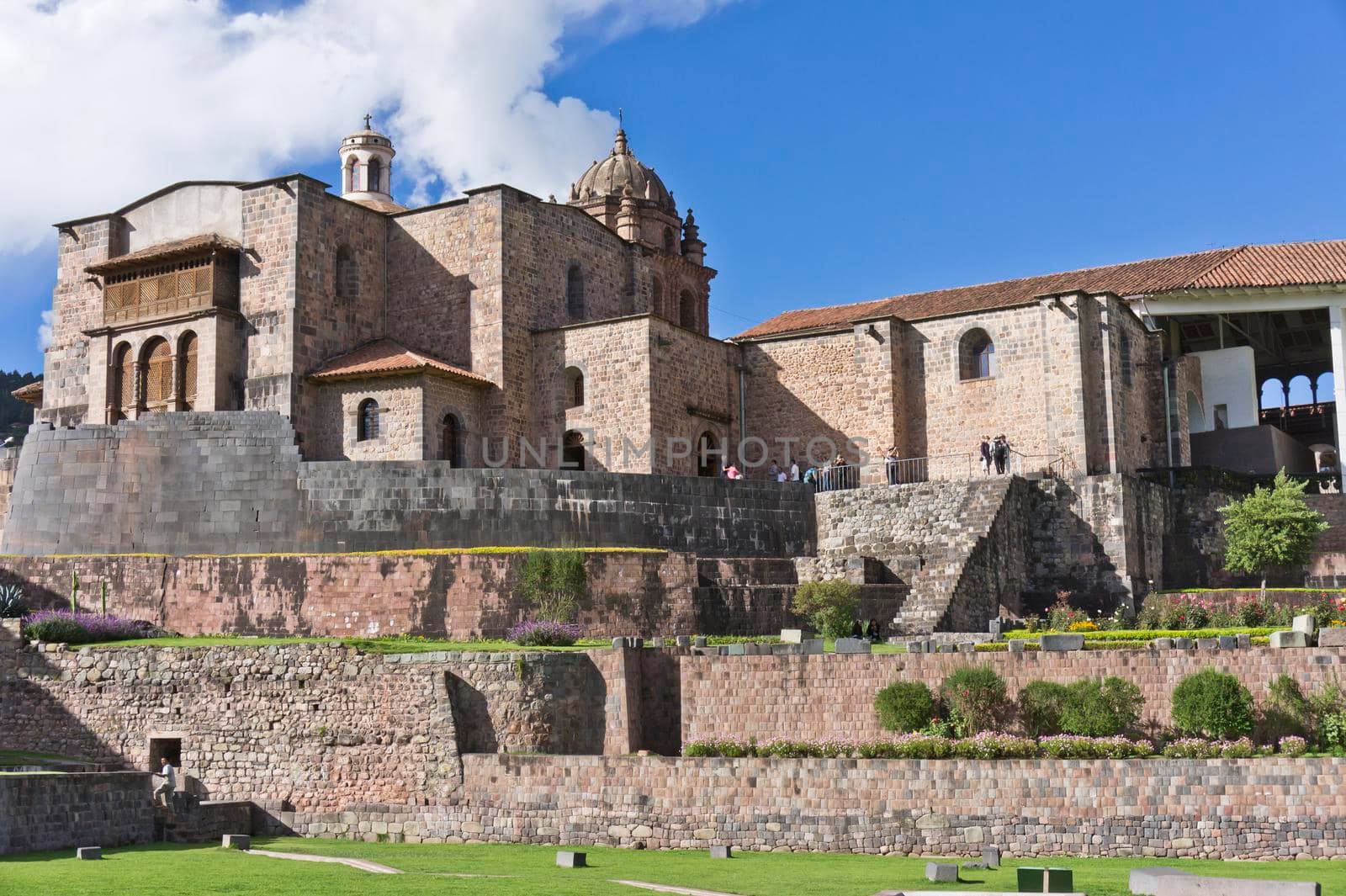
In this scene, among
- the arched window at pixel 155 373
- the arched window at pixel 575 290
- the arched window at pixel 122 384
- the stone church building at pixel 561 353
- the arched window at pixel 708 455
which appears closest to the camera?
the stone church building at pixel 561 353

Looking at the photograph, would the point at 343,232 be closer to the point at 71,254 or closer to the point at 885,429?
the point at 71,254

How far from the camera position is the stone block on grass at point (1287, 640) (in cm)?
2311

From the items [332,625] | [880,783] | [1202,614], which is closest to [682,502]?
[332,625]

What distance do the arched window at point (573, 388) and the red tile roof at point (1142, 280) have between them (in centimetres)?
582

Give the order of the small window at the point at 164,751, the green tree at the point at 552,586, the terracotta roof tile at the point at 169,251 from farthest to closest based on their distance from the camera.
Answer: the terracotta roof tile at the point at 169,251, the green tree at the point at 552,586, the small window at the point at 164,751

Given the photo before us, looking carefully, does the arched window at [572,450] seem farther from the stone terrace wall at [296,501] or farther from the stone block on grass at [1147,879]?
the stone block on grass at [1147,879]

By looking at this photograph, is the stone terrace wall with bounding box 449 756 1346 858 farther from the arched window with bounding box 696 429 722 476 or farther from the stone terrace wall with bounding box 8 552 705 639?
the arched window with bounding box 696 429 722 476

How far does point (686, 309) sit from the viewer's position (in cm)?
5209

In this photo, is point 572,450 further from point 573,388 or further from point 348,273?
point 348,273

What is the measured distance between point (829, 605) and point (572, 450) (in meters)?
12.9

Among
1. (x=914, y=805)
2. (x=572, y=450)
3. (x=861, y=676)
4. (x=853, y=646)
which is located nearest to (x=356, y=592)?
(x=853, y=646)

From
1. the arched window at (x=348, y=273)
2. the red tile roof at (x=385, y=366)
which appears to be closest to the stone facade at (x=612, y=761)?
the red tile roof at (x=385, y=366)

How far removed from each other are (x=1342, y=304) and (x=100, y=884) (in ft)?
116

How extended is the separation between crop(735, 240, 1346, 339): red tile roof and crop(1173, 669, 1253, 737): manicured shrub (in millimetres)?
19179
